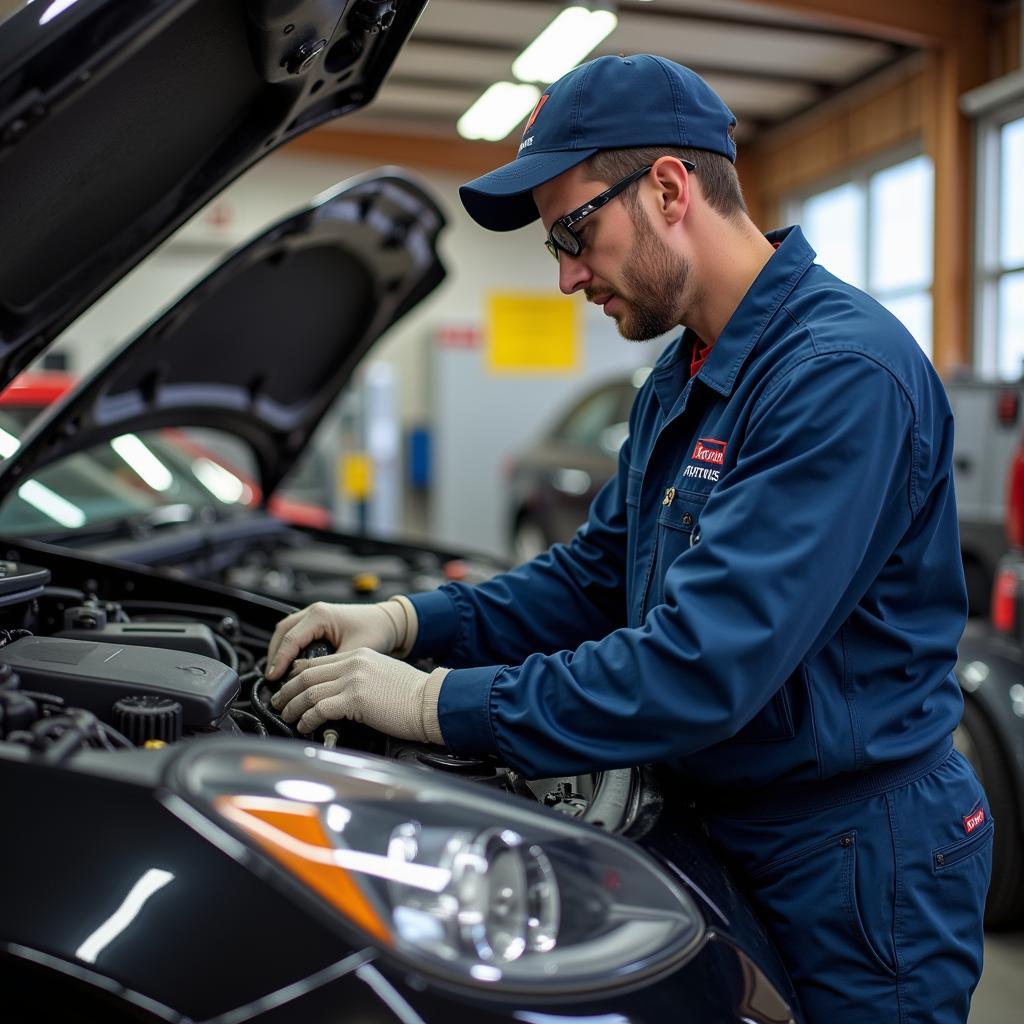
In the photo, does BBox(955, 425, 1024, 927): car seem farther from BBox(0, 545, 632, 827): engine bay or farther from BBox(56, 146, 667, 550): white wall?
BBox(56, 146, 667, 550): white wall

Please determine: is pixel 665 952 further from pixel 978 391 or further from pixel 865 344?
pixel 978 391

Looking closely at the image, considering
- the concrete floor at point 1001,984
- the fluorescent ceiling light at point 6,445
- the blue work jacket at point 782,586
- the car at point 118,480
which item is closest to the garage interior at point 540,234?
the car at point 118,480

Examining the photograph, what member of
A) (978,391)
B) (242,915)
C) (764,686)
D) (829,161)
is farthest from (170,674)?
(829,161)

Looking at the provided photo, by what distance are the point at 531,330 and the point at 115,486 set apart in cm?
470

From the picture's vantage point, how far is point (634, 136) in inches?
48.2

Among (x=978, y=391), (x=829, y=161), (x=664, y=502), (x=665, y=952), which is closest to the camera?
(x=665, y=952)

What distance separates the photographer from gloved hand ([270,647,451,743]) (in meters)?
1.20

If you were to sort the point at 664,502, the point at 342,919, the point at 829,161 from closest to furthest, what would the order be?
1. the point at 342,919
2. the point at 664,502
3. the point at 829,161

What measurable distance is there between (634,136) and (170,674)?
2.76 feet

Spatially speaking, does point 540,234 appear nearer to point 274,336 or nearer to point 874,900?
point 274,336

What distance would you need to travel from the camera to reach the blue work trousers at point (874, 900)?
1157 millimetres

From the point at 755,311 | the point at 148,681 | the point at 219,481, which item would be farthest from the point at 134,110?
the point at 219,481

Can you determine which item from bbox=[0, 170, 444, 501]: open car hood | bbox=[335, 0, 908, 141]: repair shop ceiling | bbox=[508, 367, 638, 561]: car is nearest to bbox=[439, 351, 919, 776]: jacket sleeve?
bbox=[0, 170, 444, 501]: open car hood

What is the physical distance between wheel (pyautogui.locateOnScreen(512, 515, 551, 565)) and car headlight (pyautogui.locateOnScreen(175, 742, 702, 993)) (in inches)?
221
